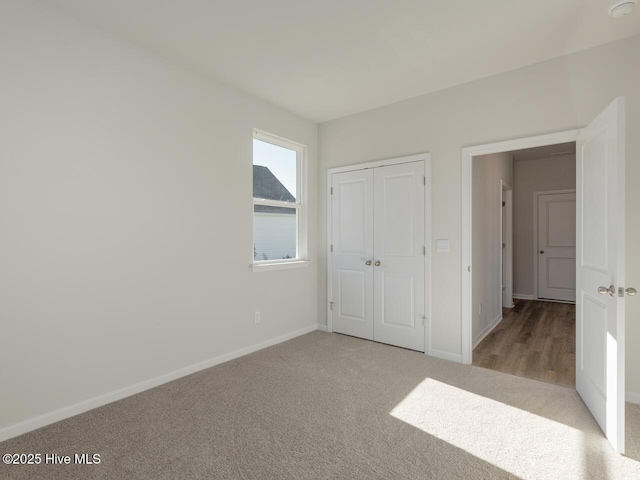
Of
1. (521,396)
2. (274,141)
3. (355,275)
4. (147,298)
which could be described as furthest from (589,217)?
(147,298)

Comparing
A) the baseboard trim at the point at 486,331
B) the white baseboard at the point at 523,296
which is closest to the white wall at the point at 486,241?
the baseboard trim at the point at 486,331

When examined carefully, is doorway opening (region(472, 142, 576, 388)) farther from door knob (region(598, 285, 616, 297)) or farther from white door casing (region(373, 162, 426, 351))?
door knob (region(598, 285, 616, 297))

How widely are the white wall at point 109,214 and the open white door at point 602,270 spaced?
2844 mm

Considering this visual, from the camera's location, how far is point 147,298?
2775 mm

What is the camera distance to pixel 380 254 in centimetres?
394

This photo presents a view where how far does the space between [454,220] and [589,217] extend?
1123 mm

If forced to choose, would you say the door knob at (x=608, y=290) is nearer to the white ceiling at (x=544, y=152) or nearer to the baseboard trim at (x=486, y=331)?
the baseboard trim at (x=486, y=331)

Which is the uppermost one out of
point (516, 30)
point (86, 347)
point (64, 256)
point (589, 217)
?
point (516, 30)

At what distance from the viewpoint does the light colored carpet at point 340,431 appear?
71.6 inches

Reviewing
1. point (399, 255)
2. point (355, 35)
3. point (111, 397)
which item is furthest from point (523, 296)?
point (111, 397)

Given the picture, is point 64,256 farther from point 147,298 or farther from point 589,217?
point 589,217

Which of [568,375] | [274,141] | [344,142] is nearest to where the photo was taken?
[568,375]

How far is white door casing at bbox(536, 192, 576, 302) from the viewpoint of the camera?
20.6ft

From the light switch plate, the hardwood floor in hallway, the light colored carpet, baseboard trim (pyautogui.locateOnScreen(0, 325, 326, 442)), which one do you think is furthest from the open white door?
baseboard trim (pyautogui.locateOnScreen(0, 325, 326, 442))
